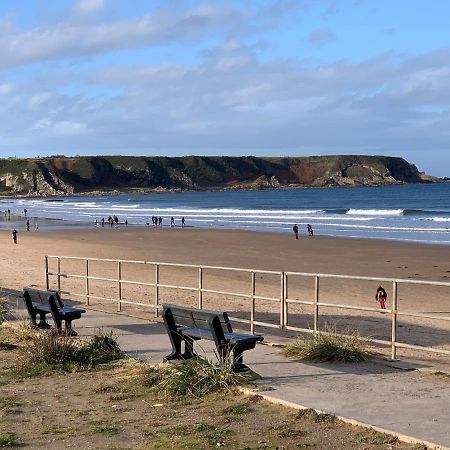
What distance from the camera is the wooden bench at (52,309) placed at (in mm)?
9711

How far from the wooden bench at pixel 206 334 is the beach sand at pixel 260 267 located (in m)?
3.63

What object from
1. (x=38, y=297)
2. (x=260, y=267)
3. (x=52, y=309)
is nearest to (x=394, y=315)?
(x=52, y=309)

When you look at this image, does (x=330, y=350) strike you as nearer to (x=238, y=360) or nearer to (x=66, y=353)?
(x=238, y=360)

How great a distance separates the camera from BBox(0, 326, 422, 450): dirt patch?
5.30 m

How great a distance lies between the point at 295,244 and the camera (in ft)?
120

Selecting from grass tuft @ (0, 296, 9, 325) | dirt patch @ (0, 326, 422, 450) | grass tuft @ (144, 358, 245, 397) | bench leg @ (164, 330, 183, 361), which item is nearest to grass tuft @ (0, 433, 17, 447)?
dirt patch @ (0, 326, 422, 450)

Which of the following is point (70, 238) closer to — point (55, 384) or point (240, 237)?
point (240, 237)

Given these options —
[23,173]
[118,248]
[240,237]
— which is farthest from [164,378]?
[23,173]

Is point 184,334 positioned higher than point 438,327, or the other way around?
point 184,334

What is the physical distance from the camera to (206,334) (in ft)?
24.7

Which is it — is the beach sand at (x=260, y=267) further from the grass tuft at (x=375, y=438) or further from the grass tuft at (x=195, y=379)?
the grass tuft at (x=375, y=438)

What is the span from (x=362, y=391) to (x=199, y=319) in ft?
6.07

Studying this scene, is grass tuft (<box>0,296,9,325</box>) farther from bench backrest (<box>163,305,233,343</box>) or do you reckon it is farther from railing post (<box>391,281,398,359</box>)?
railing post (<box>391,281,398,359</box>)

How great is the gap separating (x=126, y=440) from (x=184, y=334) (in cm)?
250
